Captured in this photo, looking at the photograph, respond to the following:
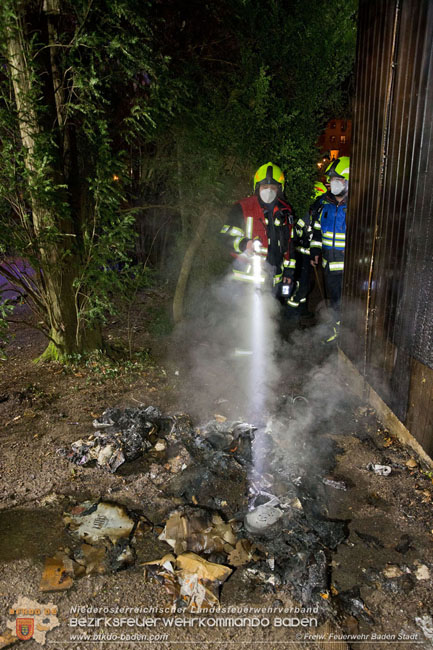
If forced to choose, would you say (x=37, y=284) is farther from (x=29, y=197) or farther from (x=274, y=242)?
(x=274, y=242)

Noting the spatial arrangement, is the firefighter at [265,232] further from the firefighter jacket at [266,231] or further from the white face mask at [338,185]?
the white face mask at [338,185]

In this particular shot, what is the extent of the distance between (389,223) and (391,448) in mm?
2282

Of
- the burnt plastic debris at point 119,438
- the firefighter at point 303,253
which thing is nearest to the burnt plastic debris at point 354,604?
the burnt plastic debris at point 119,438

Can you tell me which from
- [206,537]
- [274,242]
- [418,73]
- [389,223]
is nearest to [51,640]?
[206,537]

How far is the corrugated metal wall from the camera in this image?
3.56m

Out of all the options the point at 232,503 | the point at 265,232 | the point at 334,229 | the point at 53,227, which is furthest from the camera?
the point at 265,232

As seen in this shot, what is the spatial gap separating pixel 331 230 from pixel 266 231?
0.97 metres

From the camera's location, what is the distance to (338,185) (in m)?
6.16

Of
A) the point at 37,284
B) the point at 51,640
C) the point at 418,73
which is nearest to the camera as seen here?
the point at 51,640

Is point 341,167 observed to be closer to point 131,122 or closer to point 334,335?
point 334,335

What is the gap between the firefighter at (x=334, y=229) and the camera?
20.2ft

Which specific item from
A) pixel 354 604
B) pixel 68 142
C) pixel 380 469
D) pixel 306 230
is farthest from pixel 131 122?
pixel 354 604

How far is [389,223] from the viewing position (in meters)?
4.28

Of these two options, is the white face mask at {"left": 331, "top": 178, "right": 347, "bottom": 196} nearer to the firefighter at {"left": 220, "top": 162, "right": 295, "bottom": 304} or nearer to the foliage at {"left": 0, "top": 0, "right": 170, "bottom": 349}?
the firefighter at {"left": 220, "top": 162, "right": 295, "bottom": 304}
